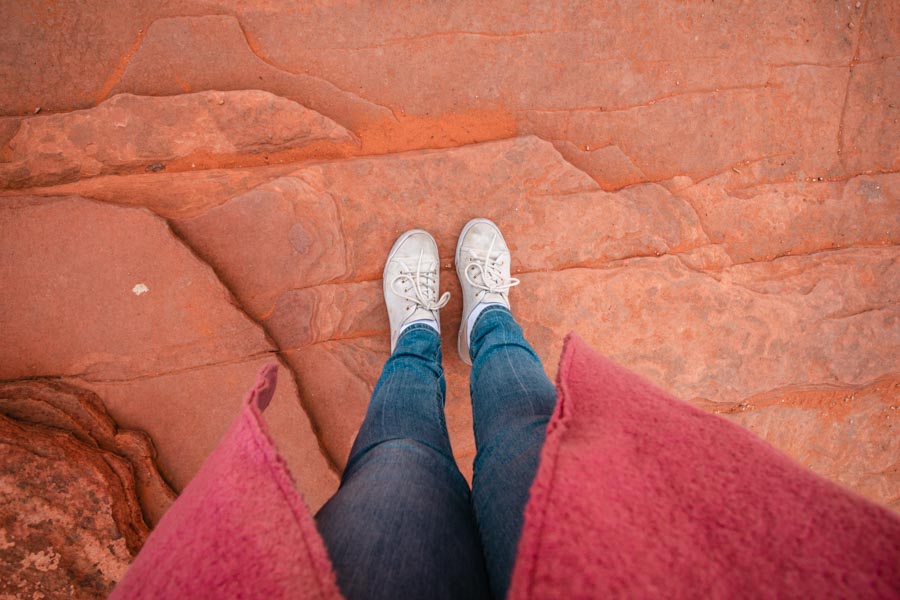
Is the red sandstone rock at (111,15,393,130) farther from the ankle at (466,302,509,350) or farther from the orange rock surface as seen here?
the ankle at (466,302,509,350)

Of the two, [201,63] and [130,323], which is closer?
[130,323]

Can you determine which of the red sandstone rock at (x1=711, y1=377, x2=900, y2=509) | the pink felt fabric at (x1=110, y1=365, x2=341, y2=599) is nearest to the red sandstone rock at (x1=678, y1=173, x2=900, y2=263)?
the red sandstone rock at (x1=711, y1=377, x2=900, y2=509)

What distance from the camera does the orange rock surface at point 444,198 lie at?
5.47 feet

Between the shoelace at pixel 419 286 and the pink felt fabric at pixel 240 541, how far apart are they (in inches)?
41.7

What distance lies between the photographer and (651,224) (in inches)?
74.2

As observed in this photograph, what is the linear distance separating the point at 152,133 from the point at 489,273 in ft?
4.91

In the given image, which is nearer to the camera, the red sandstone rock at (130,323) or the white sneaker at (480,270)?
the red sandstone rock at (130,323)

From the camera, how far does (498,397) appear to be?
3.92 feet

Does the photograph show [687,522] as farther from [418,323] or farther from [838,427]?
[838,427]

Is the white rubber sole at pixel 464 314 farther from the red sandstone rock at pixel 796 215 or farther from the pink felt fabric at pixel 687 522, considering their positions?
the pink felt fabric at pixel 687 522

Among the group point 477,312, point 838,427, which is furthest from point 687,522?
point 838,427

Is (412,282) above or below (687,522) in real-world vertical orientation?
below

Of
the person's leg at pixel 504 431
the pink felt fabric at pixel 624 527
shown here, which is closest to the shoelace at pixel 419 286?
the person's leg at pixel 504 431

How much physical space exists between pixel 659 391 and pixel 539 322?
1084mm
